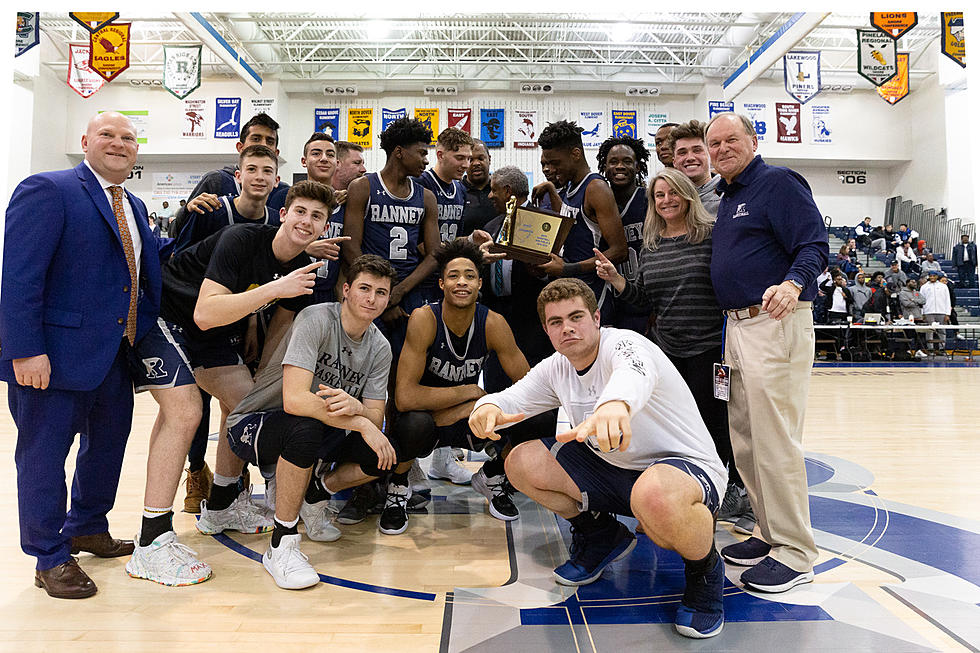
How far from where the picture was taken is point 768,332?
2592mm

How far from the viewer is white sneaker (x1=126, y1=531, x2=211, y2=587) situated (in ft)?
8.45

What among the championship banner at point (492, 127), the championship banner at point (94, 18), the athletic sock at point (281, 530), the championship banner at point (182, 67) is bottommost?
the athletic sock at point (281, 530)

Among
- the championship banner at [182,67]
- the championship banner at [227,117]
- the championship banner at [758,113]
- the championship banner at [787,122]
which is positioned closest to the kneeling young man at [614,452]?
the championship banner at [182,67]

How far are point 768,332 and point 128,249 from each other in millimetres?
2805

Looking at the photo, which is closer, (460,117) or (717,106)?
(717,106)

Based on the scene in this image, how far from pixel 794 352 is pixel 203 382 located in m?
2.93

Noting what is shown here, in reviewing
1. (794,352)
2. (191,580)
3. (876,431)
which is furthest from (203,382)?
(876,431)

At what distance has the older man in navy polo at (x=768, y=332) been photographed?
2.54 meters

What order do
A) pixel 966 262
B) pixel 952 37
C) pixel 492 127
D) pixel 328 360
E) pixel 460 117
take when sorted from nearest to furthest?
pixel 328 360 → pixel 952 37 → pixel 966 262 → pixel 460 117 → pixel 492 127

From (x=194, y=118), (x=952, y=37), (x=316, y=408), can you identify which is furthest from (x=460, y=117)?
(x=316, y=408)

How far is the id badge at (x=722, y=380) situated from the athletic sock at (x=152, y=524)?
2543mm

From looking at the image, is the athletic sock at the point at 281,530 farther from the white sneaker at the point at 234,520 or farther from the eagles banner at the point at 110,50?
the eagles banner at the point at 110,50

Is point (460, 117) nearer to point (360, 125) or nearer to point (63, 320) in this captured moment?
point (360, 125)

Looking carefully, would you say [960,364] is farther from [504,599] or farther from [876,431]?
[504,599]
